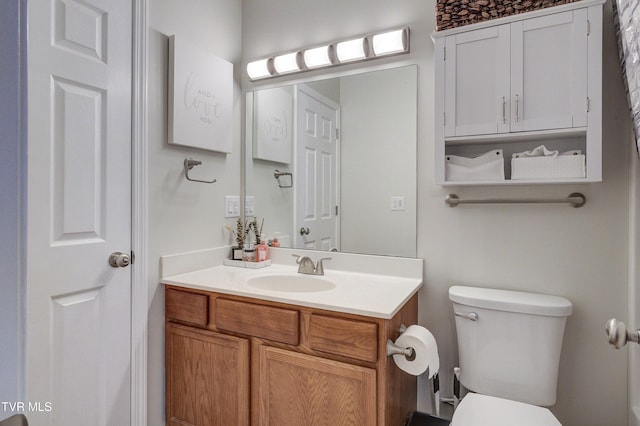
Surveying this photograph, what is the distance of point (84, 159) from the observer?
1397 mm

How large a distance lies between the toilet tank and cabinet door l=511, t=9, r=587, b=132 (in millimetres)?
684

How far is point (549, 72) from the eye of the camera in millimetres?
1343

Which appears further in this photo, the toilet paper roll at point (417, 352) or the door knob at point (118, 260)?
the door knob at point (118, 260)

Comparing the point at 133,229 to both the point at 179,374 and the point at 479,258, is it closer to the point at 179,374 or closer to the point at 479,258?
the point at 179,374

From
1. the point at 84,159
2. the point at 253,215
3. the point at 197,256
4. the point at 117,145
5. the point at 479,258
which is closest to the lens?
the point at 84,159

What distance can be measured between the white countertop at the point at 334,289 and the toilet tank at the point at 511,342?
0.27m

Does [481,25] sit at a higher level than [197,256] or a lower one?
higher

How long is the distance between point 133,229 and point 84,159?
35 cm

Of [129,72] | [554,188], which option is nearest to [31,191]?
[129,72]

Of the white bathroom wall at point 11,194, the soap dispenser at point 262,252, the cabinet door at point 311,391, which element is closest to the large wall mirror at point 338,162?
the soap dispenser at point 262,252

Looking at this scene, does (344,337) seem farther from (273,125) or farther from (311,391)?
(273,125)

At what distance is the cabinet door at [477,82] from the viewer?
55.3 inches

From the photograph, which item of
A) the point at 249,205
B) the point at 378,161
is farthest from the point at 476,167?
the point at 249,205

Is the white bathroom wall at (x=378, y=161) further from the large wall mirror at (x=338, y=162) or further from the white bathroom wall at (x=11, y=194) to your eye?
the white bathroom wall at (x=11, y=194)
